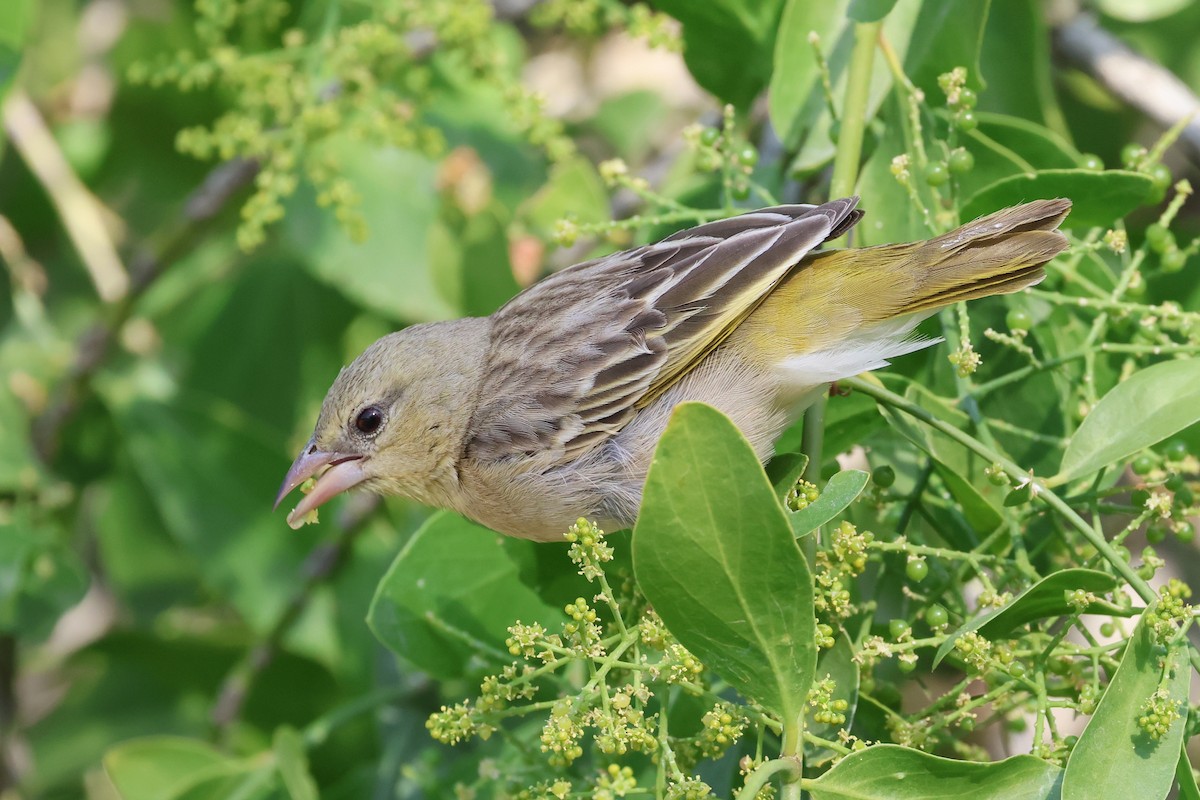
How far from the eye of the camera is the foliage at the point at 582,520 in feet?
7.07

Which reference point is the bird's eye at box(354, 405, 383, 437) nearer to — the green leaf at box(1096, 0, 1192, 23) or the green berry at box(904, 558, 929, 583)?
the green berry at box(904, 558, 929, 583)

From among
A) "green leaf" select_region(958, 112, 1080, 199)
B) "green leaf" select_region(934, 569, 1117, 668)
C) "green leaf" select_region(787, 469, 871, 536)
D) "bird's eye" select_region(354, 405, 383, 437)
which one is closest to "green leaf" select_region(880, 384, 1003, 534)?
"green leaf" select_region(934, 569, 1117, 668)

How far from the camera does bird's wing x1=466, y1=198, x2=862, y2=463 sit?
2.98 m

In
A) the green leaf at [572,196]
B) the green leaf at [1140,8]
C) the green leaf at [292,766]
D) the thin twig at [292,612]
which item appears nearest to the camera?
the green leaf at [292,766]

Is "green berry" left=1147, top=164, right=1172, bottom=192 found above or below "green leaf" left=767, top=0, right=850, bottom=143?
below

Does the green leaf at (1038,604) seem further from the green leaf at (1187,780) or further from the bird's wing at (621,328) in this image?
the bird's wing at (621,328)

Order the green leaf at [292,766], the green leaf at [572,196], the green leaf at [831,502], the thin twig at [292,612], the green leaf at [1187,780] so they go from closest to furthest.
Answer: the green leaf at [831,502] < the green leaf at [1187,780] < the green leaf at [292,766] < the green leaf at [572,196] < the thin twig at [292,612]

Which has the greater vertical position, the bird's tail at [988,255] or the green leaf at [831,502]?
the bird's tail at [988,255]

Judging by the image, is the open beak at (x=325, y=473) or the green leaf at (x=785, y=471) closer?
the green leaf at (x=785, y=471)

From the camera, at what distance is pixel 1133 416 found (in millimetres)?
2377

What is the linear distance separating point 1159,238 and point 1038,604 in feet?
3.27

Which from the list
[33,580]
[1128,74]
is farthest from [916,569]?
[33,580]

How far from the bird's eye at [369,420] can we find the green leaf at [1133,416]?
1.76 meters

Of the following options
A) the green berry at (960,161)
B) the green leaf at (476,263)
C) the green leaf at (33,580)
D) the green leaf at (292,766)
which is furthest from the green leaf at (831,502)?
the green leaf at (33,580)
